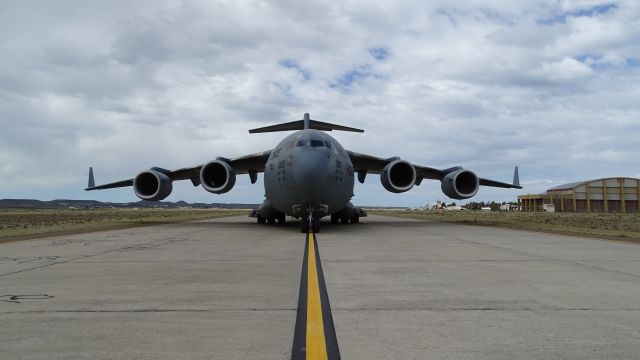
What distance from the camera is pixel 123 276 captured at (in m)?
7.03

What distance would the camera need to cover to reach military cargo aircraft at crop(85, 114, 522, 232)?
15.7 metres

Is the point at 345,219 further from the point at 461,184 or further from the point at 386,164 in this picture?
the point at 461,184

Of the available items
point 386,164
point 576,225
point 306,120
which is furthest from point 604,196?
point 306,120

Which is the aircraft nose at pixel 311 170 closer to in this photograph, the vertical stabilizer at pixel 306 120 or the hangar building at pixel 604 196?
the vertical stabilizer at pixel 306 120

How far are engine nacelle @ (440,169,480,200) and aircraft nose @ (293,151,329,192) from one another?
938 cm

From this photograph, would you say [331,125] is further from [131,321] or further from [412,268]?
[131,321]

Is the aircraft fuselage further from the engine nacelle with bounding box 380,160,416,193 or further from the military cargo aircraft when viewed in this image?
the engine nacelle with bounding box 380,160,416,193

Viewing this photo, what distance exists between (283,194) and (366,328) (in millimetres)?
12570

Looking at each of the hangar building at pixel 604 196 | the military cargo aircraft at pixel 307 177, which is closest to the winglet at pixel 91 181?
the military cargo aircraft at pixel 307 177

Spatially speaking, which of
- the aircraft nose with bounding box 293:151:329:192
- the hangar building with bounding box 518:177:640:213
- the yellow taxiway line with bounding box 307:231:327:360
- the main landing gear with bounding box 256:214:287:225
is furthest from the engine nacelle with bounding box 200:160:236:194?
the hangar building with bounding box 518:177:640:213

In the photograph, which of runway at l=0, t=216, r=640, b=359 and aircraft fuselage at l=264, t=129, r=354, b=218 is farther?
aircraft fuselage at l=264, t=129, r=354, b=218

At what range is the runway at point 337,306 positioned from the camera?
3.63m

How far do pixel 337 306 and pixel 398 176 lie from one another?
17.2 m

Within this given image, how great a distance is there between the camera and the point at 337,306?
16.5 feet
